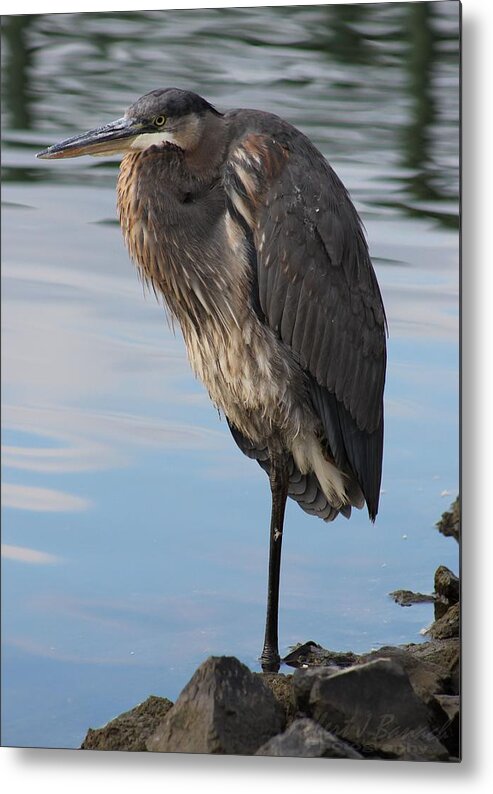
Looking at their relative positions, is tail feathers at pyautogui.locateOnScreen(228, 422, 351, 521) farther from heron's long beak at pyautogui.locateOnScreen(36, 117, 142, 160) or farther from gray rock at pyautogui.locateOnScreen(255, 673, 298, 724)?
heron's long beak at pyautogui.locateOnScreen(36, 117, 142, 160)

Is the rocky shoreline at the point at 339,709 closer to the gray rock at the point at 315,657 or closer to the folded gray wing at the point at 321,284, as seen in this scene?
the gray rock at the point at 315,657

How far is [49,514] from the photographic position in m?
2.82

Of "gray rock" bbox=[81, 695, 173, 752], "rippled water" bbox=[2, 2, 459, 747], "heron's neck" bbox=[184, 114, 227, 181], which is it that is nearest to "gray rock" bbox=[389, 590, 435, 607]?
"rippled water" bbox=[2, 2, 459, 747]

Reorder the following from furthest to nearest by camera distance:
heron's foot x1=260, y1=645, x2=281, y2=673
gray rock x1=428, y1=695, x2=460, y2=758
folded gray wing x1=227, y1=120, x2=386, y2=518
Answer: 1. heron's foot x1=260, y1=645, x2=281, y2=673
2. folded gray wing x1=227, y1=120, x2=386, y2=518
3. gray rock x1=428, y1=695, x2=460, y2=758

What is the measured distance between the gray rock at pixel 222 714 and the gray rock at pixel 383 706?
0.35 ft

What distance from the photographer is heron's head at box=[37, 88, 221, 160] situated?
2621 millimetres

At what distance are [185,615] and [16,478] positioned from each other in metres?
0.44

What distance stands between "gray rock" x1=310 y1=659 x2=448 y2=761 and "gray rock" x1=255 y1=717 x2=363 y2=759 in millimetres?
43

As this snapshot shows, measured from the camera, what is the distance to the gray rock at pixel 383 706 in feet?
8.33

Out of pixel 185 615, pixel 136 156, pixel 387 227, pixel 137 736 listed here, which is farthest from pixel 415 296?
pixel 137 736

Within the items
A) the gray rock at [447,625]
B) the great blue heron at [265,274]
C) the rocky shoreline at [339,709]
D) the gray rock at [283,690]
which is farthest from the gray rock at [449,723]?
the great blue heron at [265,274]

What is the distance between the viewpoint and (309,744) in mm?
2553

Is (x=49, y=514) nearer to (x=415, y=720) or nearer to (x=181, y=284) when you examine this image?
(x=181, y=284)

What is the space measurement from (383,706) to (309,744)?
0.15 m
